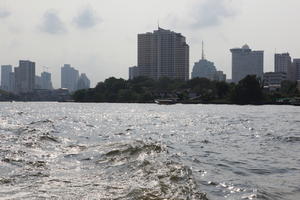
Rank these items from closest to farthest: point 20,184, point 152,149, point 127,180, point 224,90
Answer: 1. point 20,184
2. point 127,180
3. point 152,149
4. point 224,90

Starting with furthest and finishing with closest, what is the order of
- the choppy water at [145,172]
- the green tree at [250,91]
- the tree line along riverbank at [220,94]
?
the tree line along riverbank at [220,94]
the green tree at [250,91]
the choppy water at [145,172]

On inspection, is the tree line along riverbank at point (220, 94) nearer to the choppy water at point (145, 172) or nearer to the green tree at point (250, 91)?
the green tree at point (250, 91)

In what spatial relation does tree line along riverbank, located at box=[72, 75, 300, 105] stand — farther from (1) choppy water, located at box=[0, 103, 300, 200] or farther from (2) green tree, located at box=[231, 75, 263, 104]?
(1) choppy water, located at box=[0, 103, 300, 200]

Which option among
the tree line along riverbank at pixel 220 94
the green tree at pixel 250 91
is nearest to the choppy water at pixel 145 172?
the green tree at pixel 250 91

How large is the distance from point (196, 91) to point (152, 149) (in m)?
167

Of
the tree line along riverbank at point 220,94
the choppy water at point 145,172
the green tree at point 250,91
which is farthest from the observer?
the tree line along riverbank at point 220,94

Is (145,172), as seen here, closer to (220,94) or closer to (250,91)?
(250,91)

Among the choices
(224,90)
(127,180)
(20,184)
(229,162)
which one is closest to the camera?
(20,184)

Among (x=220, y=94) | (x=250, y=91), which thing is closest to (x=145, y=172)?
(x=250, y=91)

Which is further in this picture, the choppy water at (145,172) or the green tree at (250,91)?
the green tree at (250,91)

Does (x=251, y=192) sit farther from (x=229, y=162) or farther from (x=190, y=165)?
(x=229, y=162)

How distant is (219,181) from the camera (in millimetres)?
11328

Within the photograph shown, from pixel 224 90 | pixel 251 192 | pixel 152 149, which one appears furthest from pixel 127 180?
pixel 224 90

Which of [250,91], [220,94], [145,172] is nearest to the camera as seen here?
[145,172]
